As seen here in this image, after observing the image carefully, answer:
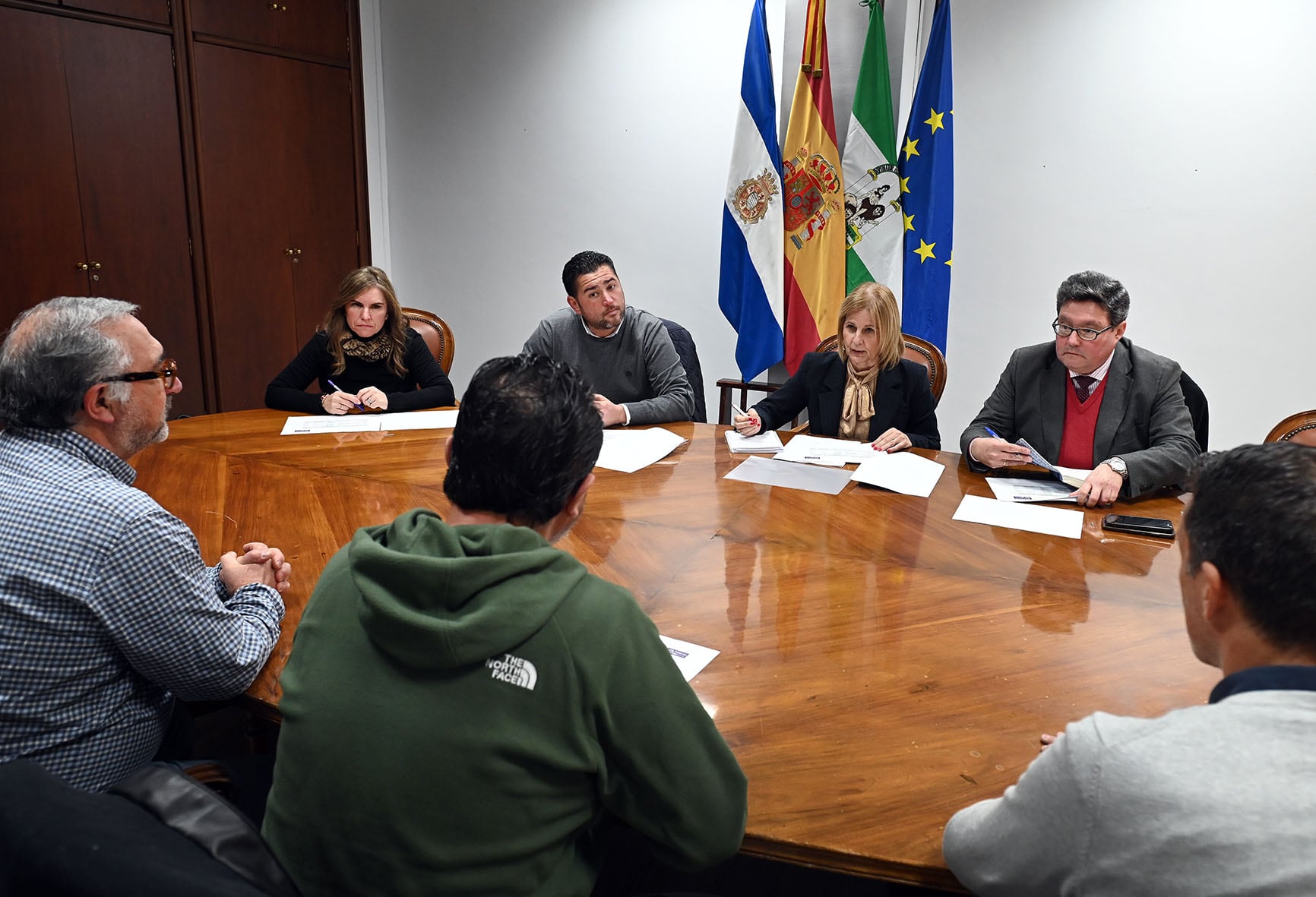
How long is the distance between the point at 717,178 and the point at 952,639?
138 inches

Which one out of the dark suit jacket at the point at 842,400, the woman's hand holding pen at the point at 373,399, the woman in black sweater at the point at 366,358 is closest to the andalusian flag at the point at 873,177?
the dark suit jacket at the point at 842,400

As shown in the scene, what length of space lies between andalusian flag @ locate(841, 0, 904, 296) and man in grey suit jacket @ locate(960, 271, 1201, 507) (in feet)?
4.84

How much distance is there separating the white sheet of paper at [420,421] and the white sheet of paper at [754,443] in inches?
34.9

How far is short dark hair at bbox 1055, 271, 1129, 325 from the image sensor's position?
97.0 inches

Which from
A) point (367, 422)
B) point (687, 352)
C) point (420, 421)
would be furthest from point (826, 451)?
point (367, 422)

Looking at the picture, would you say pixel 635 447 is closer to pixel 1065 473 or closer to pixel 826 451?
pixel 826 451

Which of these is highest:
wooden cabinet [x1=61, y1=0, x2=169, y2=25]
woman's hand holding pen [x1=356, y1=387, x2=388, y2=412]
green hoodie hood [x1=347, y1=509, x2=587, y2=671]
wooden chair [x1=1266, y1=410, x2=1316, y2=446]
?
wooden cabinet [x1=61, y1=0, x2=169, y2=25]

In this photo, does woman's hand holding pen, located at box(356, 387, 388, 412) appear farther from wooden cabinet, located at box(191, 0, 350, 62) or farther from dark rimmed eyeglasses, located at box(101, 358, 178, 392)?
wooden cabinet, located at box(191, 0, 350, 62)

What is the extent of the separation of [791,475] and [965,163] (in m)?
2.30

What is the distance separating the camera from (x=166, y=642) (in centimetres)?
132

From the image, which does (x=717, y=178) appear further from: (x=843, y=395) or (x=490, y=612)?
(x=490, y=612)

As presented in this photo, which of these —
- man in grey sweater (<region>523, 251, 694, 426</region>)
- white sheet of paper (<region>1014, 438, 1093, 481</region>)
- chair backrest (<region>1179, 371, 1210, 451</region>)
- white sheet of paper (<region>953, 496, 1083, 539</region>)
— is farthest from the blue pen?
chair backrest (<region>1179, 371, 1210, 451</region>)

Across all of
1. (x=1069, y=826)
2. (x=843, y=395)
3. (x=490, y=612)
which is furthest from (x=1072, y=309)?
(x=490, y=612)

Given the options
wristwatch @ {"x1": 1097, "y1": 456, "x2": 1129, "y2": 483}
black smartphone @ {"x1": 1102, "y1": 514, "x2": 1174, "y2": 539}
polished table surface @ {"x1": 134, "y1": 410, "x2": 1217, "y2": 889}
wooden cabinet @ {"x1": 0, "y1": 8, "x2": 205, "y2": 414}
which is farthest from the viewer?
wooden cabinet @ {"x1": 0, "y1": 8, "x2": 205, "y2": 414}
